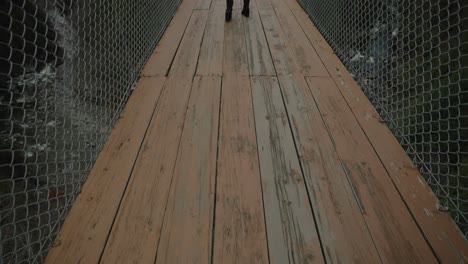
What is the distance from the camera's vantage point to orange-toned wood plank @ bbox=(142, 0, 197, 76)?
2514mm

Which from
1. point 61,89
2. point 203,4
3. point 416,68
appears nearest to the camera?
point 416,68

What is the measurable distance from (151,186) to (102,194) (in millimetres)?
212

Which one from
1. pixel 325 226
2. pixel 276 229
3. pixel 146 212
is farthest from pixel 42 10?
pixel 325 226

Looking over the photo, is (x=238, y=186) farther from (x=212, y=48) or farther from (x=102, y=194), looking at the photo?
(x=212, y=48)

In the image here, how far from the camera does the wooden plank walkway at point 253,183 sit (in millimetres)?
1228

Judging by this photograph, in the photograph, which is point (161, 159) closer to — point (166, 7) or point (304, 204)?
point (304, 204)

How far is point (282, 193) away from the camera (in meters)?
1.45

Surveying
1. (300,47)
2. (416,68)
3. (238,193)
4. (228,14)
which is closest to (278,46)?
(300,47)

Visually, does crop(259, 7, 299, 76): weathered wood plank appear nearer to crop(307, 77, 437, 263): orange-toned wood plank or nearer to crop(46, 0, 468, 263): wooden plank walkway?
crop(46, 0, 468, 263): wooden plank walkway

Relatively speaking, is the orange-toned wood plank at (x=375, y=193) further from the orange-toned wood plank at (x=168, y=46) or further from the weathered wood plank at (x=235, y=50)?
the orange-toned wood plank at (x=168, y=46)

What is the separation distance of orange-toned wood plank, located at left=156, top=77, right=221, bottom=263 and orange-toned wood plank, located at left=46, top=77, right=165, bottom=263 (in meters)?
0.24

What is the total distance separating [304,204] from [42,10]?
5.88 ft

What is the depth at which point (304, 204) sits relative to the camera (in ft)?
4.59

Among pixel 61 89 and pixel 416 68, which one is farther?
pixel 61 89
